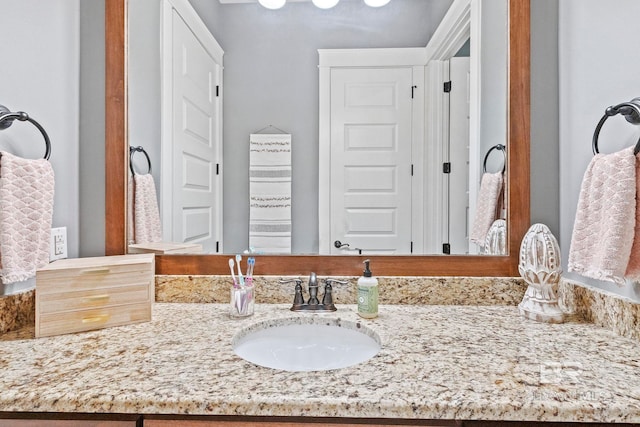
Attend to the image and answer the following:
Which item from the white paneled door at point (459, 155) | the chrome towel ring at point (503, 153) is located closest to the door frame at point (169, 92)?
the white paneled door at point (459, 155)

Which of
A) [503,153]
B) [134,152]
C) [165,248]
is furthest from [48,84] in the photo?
[503,153]

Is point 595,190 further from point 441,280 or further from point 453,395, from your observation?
point 453,395

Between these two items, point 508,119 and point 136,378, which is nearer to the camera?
point 136,378

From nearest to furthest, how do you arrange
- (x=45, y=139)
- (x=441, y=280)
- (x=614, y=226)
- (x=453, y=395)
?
(x=453, y=395), (x=614, y=226), (x=45, y=139), (x=441, y=280)

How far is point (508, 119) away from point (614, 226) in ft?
1.74

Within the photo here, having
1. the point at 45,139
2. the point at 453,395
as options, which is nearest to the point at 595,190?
the point at 453,395

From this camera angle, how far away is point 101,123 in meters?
1.31

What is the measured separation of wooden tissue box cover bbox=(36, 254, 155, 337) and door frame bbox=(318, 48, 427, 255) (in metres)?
0.58

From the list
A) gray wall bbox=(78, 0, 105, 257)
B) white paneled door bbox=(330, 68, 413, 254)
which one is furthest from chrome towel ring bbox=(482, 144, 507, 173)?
gray wall bbox=(78, 0, 105, 257)

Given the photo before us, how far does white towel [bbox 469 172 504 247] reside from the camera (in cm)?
128

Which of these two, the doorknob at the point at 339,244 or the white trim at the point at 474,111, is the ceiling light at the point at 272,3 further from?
the doorknob at the point at 339,244

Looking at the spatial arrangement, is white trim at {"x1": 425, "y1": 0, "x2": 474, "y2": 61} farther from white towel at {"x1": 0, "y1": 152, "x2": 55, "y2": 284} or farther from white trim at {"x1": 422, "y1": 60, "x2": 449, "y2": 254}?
white towel at {"x1": 0, "y1": 152, "x2": 55, "y2": 284}

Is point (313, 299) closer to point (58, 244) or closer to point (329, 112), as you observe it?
point (329, 112)

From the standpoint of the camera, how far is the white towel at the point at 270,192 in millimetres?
1296
